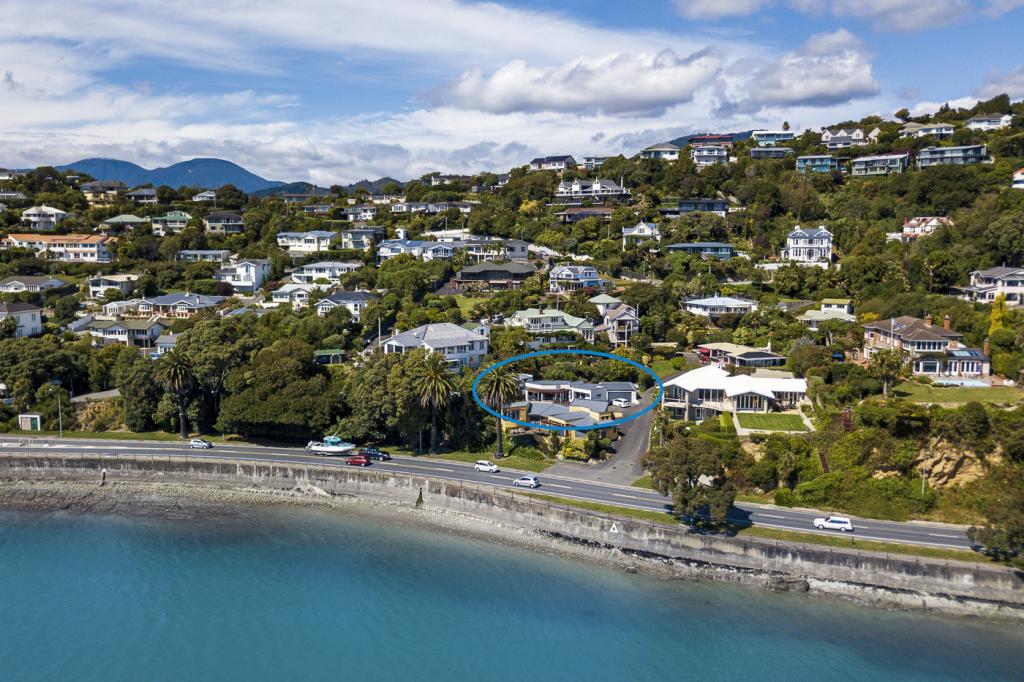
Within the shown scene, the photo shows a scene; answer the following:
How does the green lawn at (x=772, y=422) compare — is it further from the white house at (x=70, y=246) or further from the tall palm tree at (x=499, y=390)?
the white house at (x=70, y=246)

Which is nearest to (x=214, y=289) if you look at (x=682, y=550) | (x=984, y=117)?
(x=682, y=550)

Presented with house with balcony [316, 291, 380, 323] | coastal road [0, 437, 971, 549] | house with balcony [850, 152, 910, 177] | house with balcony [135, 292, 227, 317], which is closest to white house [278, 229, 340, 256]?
house with balcony [135, 292, 227, 317]

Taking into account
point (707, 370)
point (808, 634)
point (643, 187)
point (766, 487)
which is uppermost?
point (643, 187)

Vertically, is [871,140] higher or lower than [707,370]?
higher

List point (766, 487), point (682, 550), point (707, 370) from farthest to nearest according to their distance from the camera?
point (707, 370)
point (766, 487)
point (682, 550)

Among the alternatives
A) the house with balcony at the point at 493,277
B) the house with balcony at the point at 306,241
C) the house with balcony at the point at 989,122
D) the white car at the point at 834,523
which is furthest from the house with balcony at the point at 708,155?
the white car at the point at 834,523

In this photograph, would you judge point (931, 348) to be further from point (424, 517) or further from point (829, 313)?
point (424, 517)

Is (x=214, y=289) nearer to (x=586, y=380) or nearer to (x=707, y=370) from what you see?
(x=586, y=380)

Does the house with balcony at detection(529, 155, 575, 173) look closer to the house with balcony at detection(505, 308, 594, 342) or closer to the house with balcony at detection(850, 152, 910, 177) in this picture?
the house with balcony at detection(850, 152, 910, 177)
